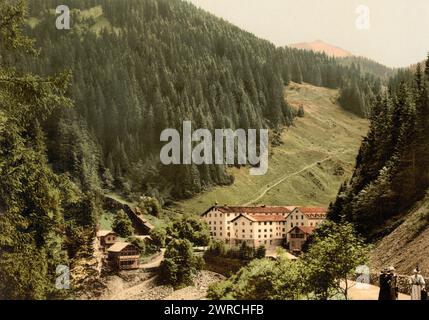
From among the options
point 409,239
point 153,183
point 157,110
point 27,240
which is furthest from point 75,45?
point 27,240

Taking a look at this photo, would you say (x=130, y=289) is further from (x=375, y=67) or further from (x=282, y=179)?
(x=375, y=67)

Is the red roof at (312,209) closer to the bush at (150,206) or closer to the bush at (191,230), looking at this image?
the bush at (191,230)

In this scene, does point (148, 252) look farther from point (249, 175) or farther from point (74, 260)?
point (249, 175)

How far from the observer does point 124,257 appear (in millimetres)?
25172

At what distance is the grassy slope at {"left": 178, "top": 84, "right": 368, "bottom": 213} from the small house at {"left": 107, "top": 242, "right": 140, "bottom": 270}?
16.5 feet

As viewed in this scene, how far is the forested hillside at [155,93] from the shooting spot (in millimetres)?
32062

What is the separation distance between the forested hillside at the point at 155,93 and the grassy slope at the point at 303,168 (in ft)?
4.03

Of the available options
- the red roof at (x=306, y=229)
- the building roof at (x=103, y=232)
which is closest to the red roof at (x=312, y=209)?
the red roof at (x=306, y=229)

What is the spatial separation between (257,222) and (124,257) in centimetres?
673

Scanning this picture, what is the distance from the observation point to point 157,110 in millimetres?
37125

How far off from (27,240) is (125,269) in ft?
36.7

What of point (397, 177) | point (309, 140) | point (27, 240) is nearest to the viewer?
point (27, 240)

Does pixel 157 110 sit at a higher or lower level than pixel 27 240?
higher

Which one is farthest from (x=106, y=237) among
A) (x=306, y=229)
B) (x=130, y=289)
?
(x=306, y=229)
